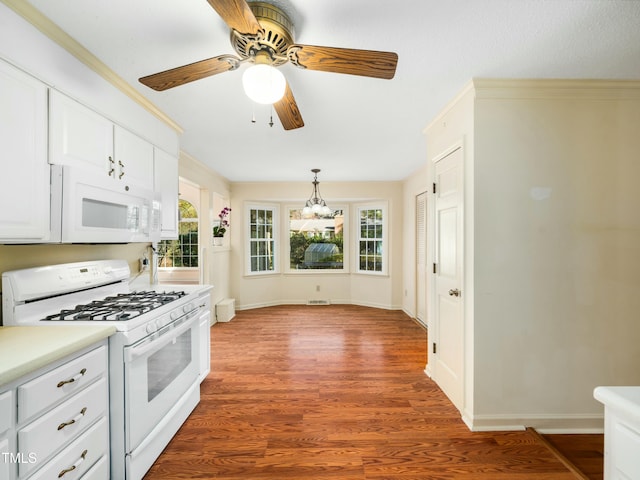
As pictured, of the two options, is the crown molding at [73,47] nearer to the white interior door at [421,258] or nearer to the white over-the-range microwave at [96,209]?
the white over-the-range microwave at [96,209]

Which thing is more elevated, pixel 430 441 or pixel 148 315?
pixel 148 315

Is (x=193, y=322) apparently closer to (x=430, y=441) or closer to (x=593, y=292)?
(x=430, y=441)

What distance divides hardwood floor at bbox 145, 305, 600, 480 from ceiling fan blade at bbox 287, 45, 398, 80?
7.04ft

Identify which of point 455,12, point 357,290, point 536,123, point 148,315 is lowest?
point 357,290

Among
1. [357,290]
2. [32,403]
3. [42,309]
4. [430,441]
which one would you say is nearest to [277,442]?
[430,441]

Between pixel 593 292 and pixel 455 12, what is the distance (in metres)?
2.00

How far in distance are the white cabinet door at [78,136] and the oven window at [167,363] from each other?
118cm

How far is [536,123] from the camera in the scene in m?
2.00

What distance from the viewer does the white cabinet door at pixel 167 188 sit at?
2445 millimetres

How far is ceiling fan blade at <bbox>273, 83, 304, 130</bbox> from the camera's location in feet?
5.31

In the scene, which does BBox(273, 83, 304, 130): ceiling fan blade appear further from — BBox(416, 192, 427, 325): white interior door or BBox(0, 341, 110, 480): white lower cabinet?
BBox(416, 192, 427, 325): white interior door

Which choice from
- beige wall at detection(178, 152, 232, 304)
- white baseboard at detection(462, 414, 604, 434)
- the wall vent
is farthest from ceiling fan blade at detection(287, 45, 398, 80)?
the wall vent

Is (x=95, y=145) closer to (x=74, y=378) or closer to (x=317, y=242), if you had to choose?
(x=74, y=378)

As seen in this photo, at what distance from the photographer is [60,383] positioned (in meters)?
1.19
